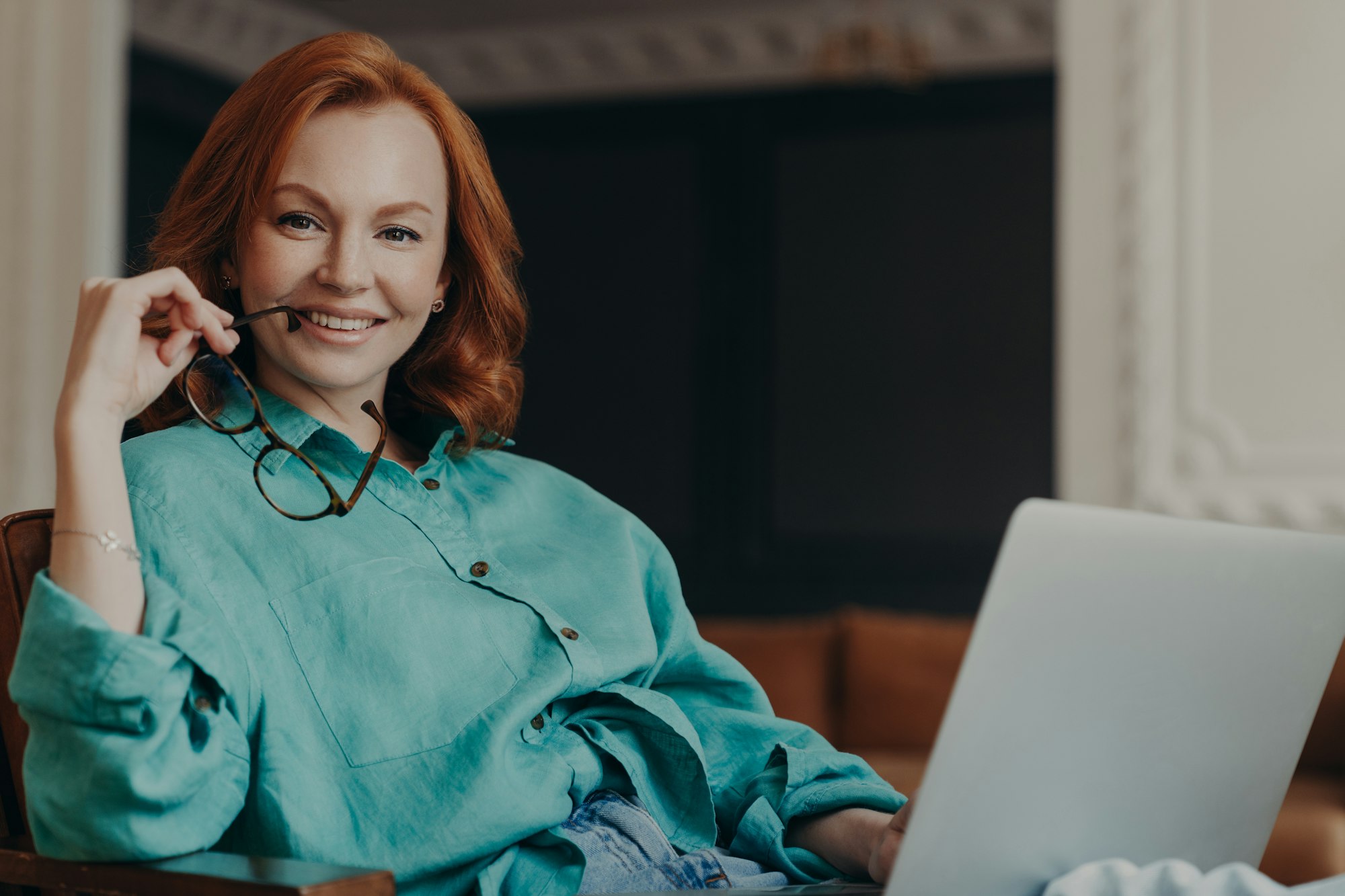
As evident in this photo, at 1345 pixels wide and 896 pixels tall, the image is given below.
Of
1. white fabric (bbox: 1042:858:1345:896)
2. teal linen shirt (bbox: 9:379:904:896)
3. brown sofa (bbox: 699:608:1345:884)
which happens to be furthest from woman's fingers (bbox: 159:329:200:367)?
brown sofa (bbox: 699:608:1345:884)

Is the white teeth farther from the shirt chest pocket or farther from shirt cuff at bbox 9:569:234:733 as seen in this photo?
shirt cuff at bbox 9:569:234:733

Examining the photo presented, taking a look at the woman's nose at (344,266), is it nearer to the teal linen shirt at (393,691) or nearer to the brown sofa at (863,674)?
the teal linen shirt at (393,691)

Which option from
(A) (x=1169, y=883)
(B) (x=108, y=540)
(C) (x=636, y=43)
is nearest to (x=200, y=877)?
(B) (x=108, y=540)

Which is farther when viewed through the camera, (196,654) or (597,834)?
(597,834)

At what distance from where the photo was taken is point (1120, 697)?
0.90 metres

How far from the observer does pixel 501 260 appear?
1526 mm

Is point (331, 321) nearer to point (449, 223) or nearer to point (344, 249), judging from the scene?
point (344, 249)

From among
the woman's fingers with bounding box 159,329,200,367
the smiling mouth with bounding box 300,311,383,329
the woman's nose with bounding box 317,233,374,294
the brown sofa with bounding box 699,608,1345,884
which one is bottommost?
the brown sofa with bounding box 699,608,1345,884

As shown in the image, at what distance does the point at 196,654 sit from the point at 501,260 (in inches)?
25.2

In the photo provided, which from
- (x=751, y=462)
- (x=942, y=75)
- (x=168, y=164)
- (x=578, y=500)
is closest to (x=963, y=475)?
(x=751, y=462)

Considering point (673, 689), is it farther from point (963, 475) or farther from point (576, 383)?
point (576, 383)

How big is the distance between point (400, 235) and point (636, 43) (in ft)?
14.8

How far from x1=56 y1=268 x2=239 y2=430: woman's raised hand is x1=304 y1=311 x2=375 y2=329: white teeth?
16 centimetres

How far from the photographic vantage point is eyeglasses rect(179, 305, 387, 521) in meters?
1.16
